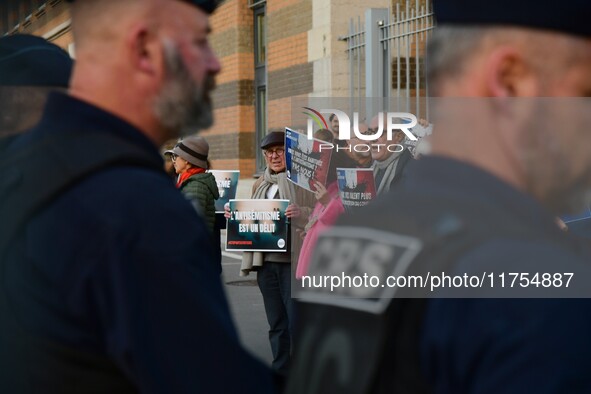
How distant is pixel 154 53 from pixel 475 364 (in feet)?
2.83

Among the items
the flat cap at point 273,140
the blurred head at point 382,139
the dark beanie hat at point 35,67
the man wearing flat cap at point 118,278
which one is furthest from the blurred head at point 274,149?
the man wearing flat cap at point 118,278

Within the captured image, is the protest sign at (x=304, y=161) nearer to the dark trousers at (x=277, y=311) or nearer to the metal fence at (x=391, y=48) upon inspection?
the dark trousers at (x=277, y=311)

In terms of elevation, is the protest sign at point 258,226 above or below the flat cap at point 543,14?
below

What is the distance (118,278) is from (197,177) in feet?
21.4

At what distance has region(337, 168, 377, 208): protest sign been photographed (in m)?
5.13

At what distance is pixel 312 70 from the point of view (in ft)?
51.4

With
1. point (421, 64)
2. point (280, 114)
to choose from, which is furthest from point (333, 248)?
point (280, 114)

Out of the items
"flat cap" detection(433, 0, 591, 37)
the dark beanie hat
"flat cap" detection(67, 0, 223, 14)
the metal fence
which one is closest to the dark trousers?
the dark beanie hat

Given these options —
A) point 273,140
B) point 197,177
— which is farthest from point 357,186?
point 197,177

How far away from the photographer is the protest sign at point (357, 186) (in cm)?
513

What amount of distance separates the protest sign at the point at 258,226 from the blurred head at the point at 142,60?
548 centimetres

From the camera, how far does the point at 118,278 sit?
155 cm

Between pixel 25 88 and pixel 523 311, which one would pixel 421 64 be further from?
pixel 523 311

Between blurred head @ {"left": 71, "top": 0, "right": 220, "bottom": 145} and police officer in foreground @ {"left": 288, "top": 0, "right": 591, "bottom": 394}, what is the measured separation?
0.51 meters
